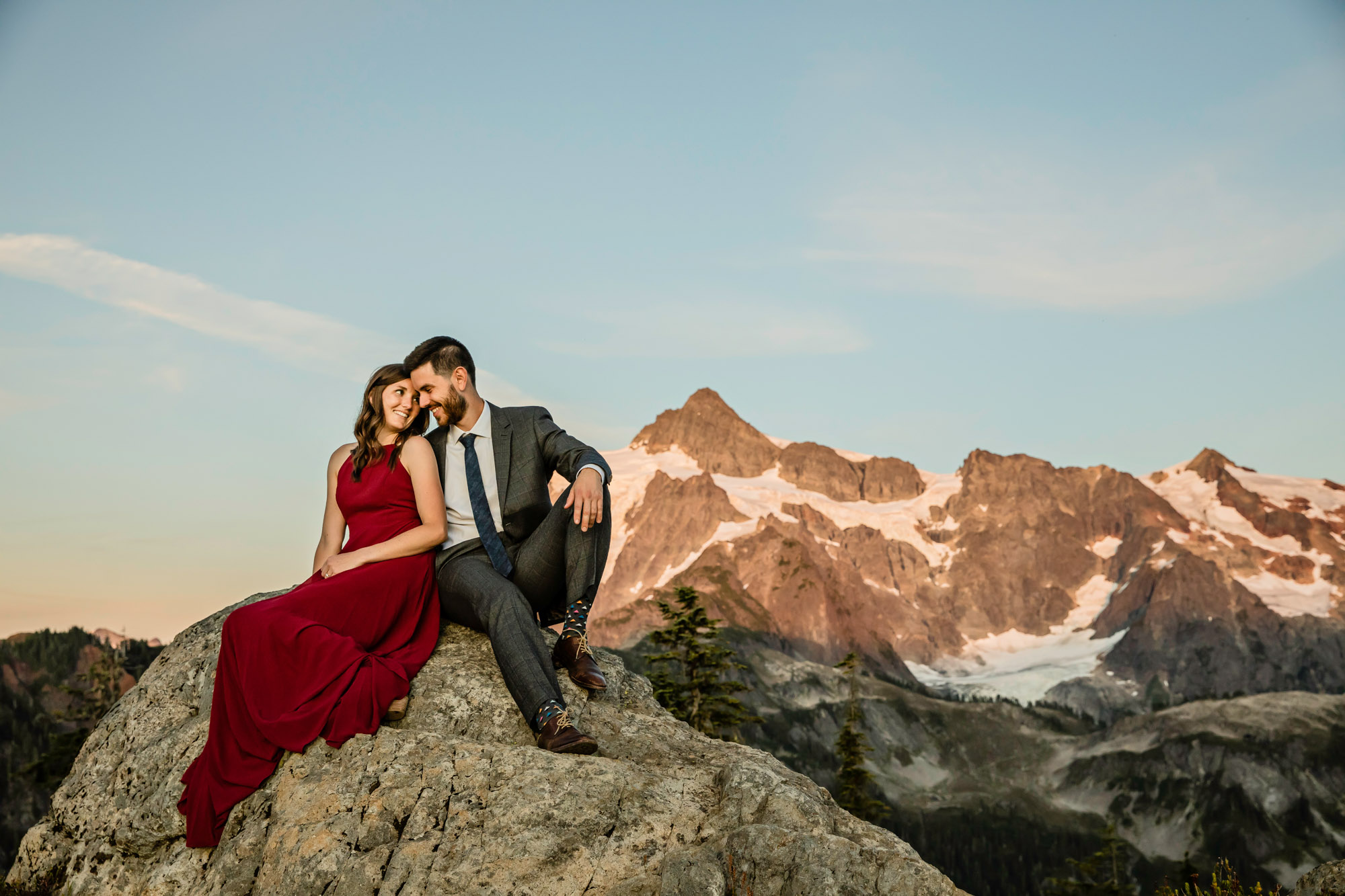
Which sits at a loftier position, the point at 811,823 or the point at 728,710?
the point at 811,823

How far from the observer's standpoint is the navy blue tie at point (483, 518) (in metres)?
8.55

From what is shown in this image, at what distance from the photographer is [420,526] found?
852cm

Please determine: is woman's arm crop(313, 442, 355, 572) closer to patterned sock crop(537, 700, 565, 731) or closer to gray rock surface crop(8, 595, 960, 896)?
gray rock surface crop(8, 595, 960, 896)

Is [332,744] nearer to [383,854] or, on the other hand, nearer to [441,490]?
[383,854]

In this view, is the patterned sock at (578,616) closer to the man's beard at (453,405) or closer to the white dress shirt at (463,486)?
the white dress shirt at (463,486)

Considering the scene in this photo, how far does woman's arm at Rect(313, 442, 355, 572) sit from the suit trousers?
41.4 inches

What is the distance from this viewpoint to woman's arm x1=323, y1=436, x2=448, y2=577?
834 centimetres

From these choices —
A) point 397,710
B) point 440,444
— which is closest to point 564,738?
point 397,710

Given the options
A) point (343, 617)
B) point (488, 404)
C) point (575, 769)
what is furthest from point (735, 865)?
point (488, 404)

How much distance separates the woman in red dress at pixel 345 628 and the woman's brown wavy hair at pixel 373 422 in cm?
1

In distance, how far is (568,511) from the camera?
27.2 feet

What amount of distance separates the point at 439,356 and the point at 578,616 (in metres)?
2.51

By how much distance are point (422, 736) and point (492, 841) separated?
106 centimetres

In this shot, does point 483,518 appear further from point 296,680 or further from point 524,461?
point 296,680
